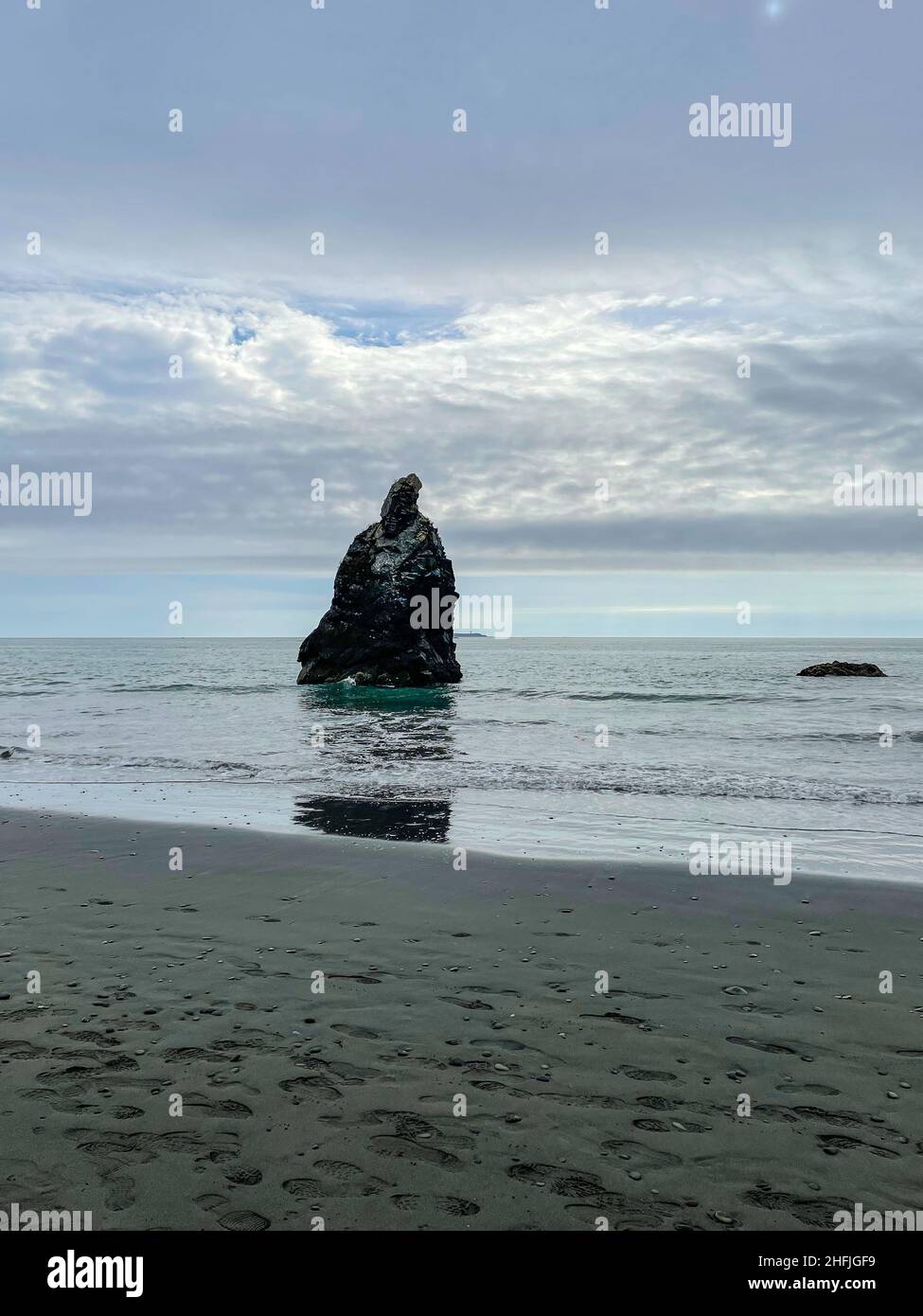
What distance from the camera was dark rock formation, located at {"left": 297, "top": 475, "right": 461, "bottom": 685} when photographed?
168 feet

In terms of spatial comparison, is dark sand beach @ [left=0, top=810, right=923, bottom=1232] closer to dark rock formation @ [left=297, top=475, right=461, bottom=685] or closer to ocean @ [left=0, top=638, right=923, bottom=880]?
ocean @ [left=0, top=638, right=923, bottom=880]

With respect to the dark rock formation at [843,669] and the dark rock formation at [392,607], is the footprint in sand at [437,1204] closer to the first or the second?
the dark rock formation at [392,607]

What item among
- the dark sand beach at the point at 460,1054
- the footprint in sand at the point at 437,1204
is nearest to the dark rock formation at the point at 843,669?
the dark sand beach at the point at 460,1054

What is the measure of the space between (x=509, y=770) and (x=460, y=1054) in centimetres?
1474

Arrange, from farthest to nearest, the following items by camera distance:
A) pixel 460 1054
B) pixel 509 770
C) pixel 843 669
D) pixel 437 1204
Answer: pixel 843 669 < pixel 509 770 < pixel 460 1054 < pixel 437 1204

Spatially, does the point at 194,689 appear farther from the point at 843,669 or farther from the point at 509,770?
the point at 843,669

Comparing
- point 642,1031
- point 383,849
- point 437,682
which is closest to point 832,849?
point 383,849

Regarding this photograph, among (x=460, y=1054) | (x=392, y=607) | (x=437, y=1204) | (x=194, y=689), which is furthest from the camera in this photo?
(x=194, y=689)

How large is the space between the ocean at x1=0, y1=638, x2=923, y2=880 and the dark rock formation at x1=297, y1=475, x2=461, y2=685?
7898 mm

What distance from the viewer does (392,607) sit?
2012 inches

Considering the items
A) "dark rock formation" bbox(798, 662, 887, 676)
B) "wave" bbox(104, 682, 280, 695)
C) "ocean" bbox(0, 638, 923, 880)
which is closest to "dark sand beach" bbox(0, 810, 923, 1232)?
"ocean" bbox(0, 638, 923, 880)

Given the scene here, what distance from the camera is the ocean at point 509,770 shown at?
12.9m

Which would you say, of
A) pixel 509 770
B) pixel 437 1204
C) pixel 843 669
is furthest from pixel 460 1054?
pixel 843 669
